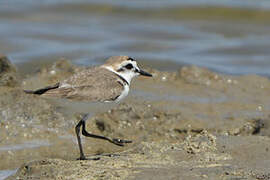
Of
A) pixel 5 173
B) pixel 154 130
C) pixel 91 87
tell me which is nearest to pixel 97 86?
pixel 91 87

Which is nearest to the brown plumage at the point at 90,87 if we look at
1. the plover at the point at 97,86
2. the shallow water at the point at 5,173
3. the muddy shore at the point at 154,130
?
the plover at the point at 97,86

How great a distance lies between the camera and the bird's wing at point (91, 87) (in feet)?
19.2

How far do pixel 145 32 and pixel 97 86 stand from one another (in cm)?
776

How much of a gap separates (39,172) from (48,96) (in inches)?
46.5

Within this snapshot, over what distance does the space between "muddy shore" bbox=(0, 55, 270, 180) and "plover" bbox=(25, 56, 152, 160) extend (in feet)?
1.81

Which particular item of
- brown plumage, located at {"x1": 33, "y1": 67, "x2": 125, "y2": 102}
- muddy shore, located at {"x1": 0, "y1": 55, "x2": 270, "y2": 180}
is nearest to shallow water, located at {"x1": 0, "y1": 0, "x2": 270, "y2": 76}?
muddy shore, located at {"x1": 0, "y1": 55, "x2": 270, "y2": 180}

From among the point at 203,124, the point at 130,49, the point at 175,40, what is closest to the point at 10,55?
the point at 130,49

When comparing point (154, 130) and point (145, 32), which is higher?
point (145, 32)

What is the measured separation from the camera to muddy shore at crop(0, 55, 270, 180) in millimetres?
4762

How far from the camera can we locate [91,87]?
238 inches

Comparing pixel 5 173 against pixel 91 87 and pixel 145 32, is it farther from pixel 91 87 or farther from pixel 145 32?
pixel 145 32

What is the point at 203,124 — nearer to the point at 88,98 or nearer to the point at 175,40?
the point at 88,98

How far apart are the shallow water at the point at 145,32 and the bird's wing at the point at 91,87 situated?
4.87 m

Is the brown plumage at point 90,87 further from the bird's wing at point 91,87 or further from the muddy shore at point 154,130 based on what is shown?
the muddy shore at point 154,130
